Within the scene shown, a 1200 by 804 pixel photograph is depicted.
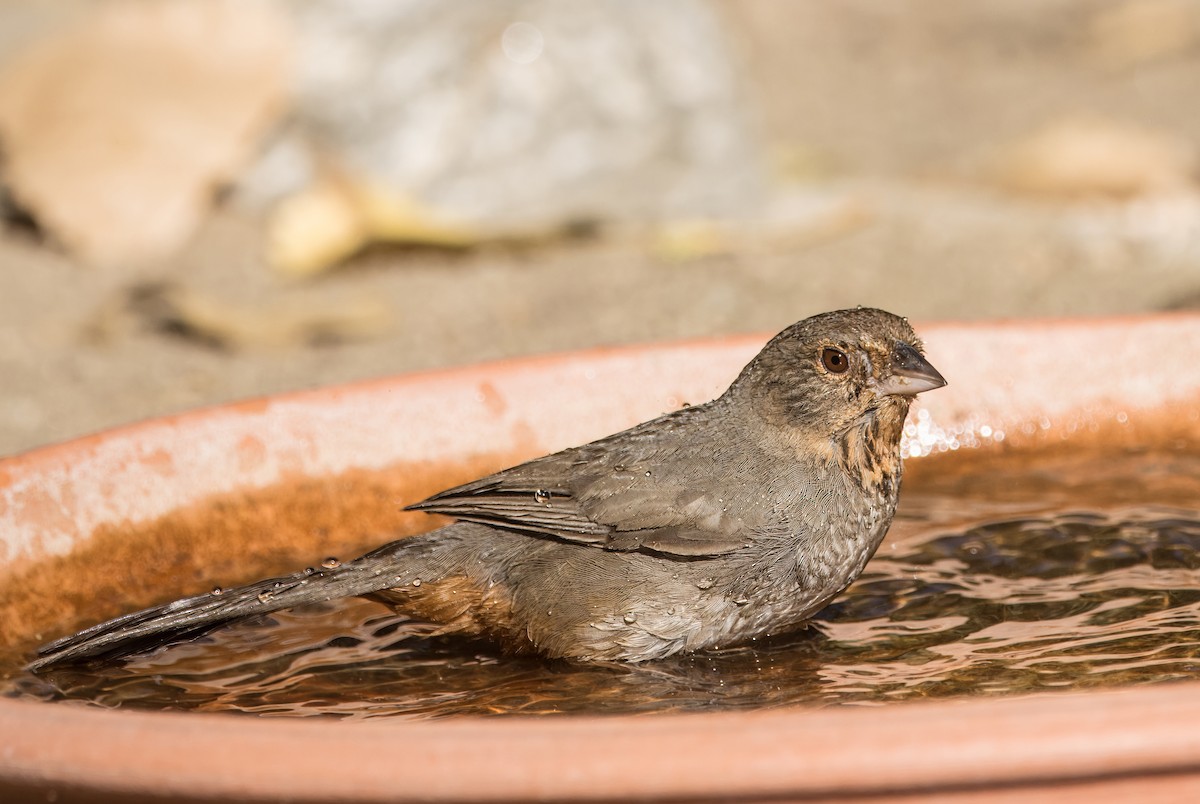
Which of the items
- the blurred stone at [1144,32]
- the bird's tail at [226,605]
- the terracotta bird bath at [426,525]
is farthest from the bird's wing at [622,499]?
the blurred stone at [1144,32]

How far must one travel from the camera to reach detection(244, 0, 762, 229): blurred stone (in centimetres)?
727

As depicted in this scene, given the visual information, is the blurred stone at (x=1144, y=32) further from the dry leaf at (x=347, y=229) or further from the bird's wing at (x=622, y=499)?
the bird's wing at (x=622, y=499)

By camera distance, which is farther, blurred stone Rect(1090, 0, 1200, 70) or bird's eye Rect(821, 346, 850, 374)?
blurred stone Rect(1090, 0, 1200, 70)

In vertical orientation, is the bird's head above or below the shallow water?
above

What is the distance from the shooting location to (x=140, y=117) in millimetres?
7117

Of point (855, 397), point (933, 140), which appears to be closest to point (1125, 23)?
point (933, 140)

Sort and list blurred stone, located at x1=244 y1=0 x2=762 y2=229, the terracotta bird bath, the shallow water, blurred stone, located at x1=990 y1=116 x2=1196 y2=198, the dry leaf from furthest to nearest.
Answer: blurred stone, located at x1=244 y1=0 x2=762 y2=229, blurred stone, located at x1=990 y1=116 x2=1196 y2=198, the dry leaf, the shallow water, the terracotta bird bath

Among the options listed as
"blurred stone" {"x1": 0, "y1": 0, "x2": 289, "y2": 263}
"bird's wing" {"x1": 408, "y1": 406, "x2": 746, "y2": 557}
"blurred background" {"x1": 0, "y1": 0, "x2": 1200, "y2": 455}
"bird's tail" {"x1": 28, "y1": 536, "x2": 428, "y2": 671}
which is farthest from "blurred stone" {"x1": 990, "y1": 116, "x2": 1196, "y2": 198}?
"bird's tail" {"x1": 28, "y1": 536, "x2": 428, "y2": 671}

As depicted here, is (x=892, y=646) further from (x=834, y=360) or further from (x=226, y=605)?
(x=226, y=605)

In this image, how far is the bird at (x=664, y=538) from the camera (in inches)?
115

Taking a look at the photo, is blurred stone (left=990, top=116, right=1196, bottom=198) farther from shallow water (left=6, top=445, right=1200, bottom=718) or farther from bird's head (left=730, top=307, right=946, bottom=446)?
bird's head (left=730, top=307, right=946, bottom=446)

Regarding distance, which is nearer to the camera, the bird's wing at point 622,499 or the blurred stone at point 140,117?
the bird's wing at point 622,499

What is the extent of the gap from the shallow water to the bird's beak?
469 mm

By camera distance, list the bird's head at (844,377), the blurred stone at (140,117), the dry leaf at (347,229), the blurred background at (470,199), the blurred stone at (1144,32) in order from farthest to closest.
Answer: the blurred stone at (1144,32) < the blurred stone at (140,117) < the dry leaf at (347,229) < the blurred background at (470,199) < the bird's head at (844,377)
